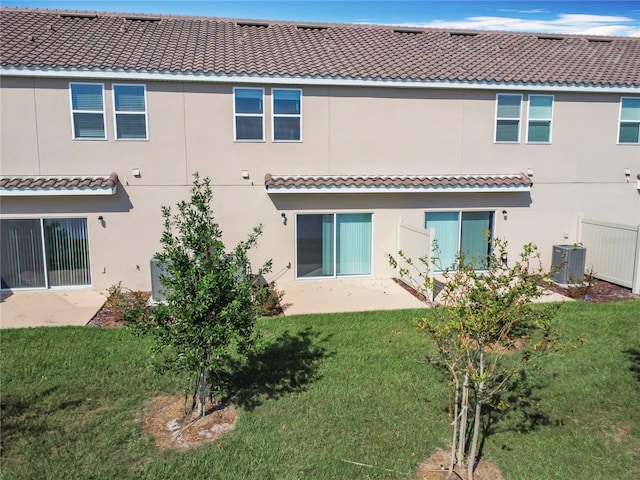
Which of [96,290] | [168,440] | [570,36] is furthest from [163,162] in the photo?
[570,36]

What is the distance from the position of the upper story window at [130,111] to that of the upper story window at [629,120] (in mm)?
14332

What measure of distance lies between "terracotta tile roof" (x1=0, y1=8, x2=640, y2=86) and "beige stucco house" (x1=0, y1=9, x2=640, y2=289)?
0.10 m

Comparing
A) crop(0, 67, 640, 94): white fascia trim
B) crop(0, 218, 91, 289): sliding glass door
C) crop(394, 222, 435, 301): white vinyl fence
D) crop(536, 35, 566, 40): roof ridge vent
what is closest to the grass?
crop(394, 222, 435, 301): white vinyl fence

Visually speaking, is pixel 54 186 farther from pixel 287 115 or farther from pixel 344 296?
pixel 344 296

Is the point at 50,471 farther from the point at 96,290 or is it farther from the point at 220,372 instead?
the point at 96,290

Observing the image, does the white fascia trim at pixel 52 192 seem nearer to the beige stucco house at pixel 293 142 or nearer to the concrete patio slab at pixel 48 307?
the beige stucco house at pixel 293 142

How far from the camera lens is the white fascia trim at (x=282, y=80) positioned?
510 inches

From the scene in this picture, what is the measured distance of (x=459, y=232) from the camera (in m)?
15.7

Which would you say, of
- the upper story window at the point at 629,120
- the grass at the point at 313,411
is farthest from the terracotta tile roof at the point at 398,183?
the grass at the point at 313,411

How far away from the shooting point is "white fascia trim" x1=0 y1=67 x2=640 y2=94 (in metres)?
12.9

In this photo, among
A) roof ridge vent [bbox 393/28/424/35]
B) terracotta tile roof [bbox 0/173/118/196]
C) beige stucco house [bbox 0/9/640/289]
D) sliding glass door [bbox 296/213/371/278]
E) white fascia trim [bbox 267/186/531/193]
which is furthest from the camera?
roof ridge vent [bbox 393/28/424/35]

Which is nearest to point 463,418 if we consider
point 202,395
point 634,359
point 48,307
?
point 202,395

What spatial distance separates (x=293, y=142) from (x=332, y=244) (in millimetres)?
3133

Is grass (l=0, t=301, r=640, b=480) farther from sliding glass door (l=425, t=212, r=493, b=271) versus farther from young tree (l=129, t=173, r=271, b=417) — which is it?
sliding glass door (l=425, t=212, r=493, b=271)
